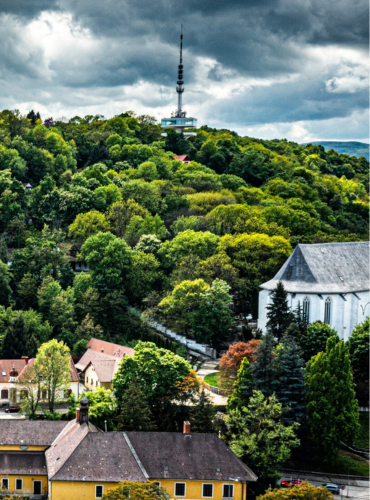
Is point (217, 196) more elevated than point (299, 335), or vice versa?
point (217, 196)

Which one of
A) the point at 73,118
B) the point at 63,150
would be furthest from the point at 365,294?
the point at 73,118

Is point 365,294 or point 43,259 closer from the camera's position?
point 365,294

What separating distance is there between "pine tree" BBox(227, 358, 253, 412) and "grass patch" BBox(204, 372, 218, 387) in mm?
6530

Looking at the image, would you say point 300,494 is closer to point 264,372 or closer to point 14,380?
point 264,372

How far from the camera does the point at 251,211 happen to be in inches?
3152

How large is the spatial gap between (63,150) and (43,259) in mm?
34545

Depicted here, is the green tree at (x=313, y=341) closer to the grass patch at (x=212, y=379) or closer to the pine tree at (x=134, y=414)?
the grass patch at (x=212, y=379)

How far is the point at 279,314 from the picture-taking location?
194ft

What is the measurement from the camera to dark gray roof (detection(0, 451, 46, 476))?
41.0 m

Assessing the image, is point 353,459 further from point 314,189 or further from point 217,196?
point 314,189

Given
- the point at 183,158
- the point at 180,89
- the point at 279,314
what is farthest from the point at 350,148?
the point at 279,314

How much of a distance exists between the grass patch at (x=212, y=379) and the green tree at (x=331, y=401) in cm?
832

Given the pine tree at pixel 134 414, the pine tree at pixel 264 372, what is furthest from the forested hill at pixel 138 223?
the pine tree at pixel 134 414

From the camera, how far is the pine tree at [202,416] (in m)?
45.9
